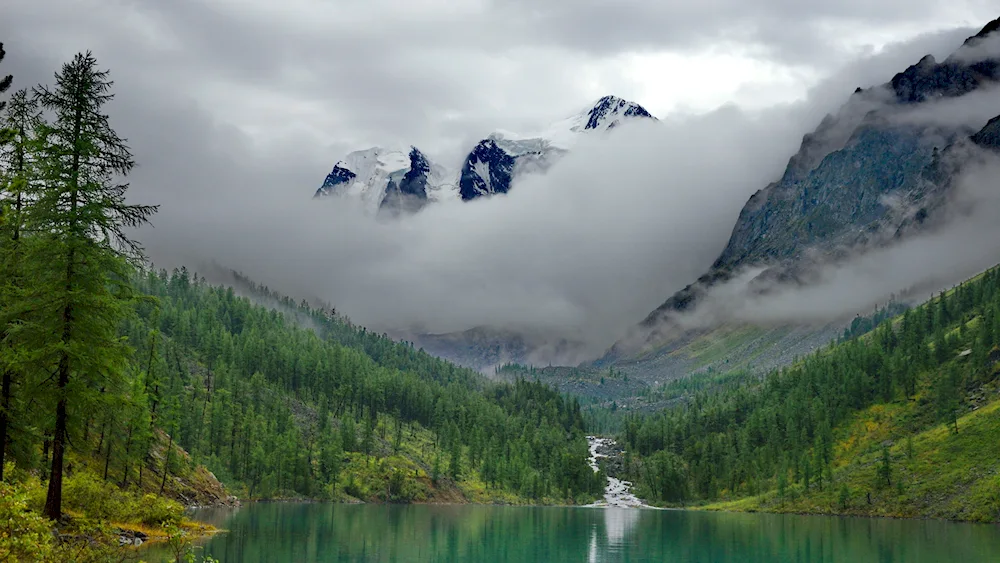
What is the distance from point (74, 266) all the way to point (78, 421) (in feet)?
33.8

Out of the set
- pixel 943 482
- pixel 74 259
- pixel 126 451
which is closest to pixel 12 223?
pixel 74 259

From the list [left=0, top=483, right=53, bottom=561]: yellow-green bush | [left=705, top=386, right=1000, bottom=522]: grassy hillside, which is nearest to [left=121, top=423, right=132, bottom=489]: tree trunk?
[left=0, top=483, right=53, bottom=561]: yellow-green bush

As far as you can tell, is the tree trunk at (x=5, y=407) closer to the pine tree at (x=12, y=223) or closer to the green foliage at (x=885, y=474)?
the pine tree at (x=12, y=223)

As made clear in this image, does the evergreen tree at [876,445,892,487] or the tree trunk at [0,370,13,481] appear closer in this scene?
the tree trunk at [0,370,13,481]

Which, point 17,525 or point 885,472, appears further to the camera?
point 885,472

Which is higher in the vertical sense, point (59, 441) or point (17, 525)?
point (59, 441)

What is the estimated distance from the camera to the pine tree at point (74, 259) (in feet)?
154

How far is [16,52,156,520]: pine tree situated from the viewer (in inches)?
1848

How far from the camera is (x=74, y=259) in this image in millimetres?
47844

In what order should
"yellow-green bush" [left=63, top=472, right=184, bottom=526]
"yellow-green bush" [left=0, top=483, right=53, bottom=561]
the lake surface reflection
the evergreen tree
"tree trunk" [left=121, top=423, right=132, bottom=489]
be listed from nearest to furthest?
"yellow-green bush" [left=0, top=483, right=53, bottom=561] < "yellow-green bush" [left=63, top=472, right=184, bottom=526] < the lake surface reflection < "tree trunk" [left=121, top=423, right=132, bottom=489] < the evergreen tree

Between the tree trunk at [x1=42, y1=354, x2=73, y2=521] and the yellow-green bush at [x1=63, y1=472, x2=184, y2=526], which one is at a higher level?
the tree trunk at [x1=42, y1=354, x2=73, y2=521]

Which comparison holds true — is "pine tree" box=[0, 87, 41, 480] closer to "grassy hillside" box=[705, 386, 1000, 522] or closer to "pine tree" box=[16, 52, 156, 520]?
"pine tree" box=[16, 52, 156, 520]

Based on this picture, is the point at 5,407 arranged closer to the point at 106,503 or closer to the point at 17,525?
the point at 106,503

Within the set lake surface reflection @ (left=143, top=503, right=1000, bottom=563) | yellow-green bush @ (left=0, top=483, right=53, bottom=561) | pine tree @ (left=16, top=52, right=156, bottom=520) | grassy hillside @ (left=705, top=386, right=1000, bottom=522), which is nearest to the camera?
yellow-green bush @ (left=0, top=483, right=53, bottom=561)
